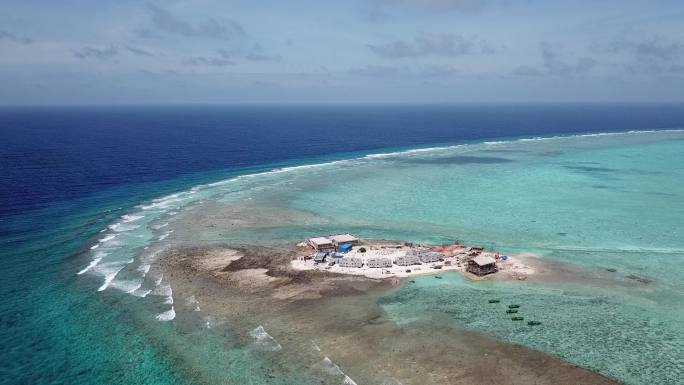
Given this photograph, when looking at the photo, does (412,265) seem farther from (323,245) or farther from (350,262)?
(323,245)

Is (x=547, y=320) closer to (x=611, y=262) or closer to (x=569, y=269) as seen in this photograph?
(x=569, y=269)

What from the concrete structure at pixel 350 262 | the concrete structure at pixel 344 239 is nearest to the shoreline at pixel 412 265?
the concrete structure at pixel 350 262

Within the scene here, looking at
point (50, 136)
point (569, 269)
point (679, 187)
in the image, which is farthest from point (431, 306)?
point (50, 136)

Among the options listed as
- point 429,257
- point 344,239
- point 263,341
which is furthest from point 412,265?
point 263,341

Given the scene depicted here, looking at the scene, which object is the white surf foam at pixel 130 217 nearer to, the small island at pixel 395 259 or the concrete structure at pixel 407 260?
the small island at pixel 395 259

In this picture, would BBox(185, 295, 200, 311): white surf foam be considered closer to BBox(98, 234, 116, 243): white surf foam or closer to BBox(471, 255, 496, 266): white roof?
BBox(98, 234, 116, 243): white surf foam

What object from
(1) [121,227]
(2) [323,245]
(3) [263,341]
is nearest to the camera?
(3) [263,341]
